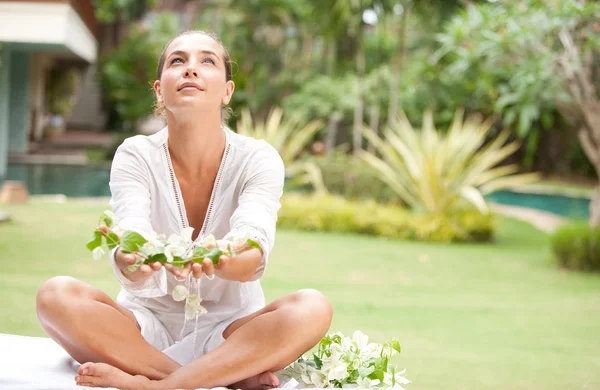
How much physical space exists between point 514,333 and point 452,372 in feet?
3.26

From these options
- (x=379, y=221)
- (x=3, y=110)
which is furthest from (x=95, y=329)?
(x=3, y=110)

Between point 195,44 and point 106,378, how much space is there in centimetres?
92

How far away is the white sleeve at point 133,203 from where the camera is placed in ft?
6.48

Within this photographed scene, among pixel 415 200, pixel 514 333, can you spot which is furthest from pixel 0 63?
pixel 514 333

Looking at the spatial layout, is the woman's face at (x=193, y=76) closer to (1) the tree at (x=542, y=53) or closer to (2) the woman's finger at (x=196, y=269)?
(2) the woman's finger at (x=196, y=269)

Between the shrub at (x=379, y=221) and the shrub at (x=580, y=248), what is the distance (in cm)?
153

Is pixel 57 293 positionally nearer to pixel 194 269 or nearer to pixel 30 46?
pixel 194 269

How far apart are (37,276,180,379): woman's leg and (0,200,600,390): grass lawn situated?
120cm

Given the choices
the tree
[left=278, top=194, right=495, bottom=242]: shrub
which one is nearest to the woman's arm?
the tree

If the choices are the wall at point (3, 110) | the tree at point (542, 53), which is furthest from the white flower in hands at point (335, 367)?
the wall at point (3, 110)

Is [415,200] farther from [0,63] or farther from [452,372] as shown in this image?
[0,63]

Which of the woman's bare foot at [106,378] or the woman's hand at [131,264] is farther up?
the woman's hand at [131,264]

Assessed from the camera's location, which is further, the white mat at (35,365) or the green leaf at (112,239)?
the white mat at (35,365)

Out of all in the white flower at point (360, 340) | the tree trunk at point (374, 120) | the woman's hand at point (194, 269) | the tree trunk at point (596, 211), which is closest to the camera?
the woman's hand at point (194, 269)
